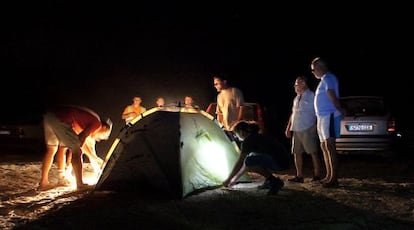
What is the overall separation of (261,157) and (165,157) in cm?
135

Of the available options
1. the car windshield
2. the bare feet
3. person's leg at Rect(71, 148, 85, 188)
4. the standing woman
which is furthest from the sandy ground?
the car windshield

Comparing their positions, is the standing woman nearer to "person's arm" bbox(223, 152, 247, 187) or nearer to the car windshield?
"person's arm" bbox(223, 152, 247, 187)

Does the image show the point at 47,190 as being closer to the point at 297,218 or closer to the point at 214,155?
the point at 214,155

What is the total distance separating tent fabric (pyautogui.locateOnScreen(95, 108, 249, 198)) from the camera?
793 centimetres

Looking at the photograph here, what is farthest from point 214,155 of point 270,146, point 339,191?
point 339,191

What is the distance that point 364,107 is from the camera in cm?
1320

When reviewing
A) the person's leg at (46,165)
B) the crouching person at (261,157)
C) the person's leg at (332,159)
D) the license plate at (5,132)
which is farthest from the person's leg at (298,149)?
the license plate at (5,132)

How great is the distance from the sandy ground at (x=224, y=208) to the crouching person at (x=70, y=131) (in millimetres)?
399

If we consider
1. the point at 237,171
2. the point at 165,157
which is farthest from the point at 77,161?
the point at 237,171

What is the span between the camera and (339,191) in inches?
317

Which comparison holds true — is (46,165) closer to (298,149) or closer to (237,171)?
(237,171)

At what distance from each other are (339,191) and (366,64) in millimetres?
31729

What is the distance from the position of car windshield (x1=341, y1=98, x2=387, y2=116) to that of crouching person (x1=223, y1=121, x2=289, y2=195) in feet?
17.0

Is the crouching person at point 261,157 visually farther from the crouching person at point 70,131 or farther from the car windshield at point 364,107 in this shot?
the car windshield at point 364,107
